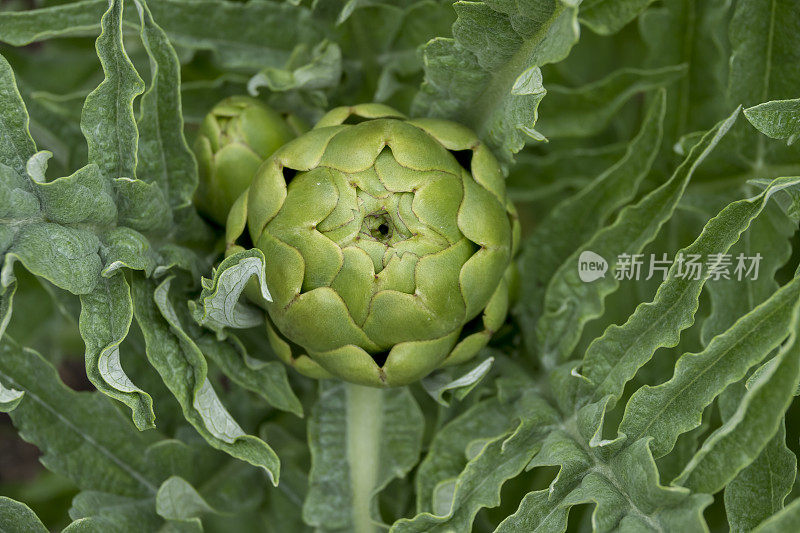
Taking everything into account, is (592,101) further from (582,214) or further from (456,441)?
(456,441)

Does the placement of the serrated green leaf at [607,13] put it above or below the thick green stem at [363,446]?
above

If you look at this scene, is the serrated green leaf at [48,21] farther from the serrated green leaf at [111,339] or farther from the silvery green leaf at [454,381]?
the silvery green leaf at [454,381]

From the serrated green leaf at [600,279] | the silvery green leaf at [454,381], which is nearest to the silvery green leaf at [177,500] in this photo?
the silvery green leaf at [454,381]

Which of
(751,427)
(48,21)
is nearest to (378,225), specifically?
(751,427)

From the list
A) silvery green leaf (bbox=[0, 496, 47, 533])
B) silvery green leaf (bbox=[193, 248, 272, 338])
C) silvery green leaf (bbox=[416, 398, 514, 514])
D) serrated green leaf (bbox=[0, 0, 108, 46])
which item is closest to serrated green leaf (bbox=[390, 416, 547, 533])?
silvery green leaf (bbox=[416, 398, 514, 514])

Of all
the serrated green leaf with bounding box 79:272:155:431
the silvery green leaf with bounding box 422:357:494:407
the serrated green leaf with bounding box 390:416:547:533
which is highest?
the serrated green leaf with bounding box 79:272:155:431

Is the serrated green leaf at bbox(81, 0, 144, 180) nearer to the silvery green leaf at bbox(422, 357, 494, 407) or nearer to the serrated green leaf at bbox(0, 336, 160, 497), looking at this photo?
the serrated green leaf at bbox(0, 336, 160, 497)

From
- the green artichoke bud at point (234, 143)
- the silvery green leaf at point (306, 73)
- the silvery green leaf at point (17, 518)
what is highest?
the silvery green leaf at point (306, 73)
